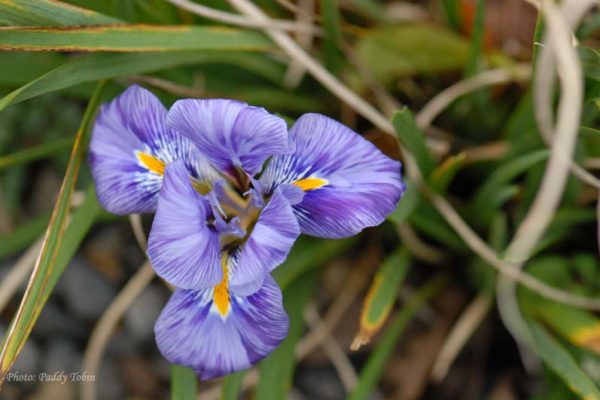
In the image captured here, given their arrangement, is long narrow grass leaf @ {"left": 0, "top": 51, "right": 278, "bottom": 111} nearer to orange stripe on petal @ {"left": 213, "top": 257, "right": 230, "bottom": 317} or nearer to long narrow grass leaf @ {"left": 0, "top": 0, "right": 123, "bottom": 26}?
long narrow grass leaf @ {"left": 0, "top": 0, "right": 123, "bottom": 26}

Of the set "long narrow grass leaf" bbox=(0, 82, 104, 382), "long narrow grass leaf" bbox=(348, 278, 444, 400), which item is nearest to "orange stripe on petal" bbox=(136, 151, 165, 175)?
"long narrow grass leaf" bbox=(0, 82, 104, 382)

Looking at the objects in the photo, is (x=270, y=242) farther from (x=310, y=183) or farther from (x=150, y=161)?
(x=150, y=161)

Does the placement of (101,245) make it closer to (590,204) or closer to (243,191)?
(243,191)

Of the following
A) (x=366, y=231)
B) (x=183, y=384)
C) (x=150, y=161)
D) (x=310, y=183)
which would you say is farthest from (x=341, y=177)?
(x=366, y=231)

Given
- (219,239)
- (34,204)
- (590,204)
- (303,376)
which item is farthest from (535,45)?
(34,204)

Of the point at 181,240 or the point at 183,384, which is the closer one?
the point at 181,240

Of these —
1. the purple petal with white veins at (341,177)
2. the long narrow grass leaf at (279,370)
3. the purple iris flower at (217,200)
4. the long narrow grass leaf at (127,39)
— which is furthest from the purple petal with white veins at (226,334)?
the long narrow grass leaf at (127,39)

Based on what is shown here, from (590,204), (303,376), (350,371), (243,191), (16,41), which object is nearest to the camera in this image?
(16,41)
